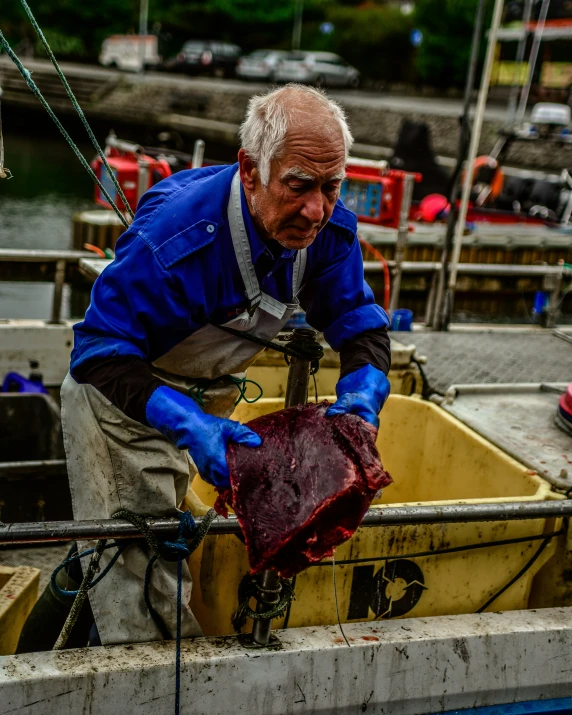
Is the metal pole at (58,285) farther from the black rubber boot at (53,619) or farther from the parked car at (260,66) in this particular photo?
the parked car at (260,66)

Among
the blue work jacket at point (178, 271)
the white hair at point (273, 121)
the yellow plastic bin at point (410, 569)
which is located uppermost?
the white hair at point (273, 121)

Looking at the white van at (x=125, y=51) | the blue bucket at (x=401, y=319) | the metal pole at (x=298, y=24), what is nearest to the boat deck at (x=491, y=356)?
the blue bucket at (x=401, y=319)

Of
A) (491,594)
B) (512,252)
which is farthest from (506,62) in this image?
(491,594)

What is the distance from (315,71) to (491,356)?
3523 cm

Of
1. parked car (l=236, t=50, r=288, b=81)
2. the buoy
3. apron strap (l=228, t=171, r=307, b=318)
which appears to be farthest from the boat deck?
parked car (l=236, t=50, r=288, b=81)

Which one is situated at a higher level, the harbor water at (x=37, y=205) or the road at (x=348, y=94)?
the road at (x=348, y=94)

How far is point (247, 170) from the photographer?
96.3 inches

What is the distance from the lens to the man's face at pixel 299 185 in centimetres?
230

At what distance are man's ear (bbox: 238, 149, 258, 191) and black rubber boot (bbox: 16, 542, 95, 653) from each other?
57.4 inches

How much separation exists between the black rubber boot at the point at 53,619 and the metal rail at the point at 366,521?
0.73 metres

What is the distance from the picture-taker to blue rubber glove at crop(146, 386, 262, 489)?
2209 mm

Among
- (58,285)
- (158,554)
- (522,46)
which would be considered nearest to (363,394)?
(158,554)

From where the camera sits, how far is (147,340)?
248cm

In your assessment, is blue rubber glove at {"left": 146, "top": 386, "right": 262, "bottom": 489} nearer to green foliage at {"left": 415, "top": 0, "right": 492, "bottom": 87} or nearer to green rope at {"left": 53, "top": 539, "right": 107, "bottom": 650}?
green rope at {"left": 53, "top": 539, "right": 107, "bottom": 650}
